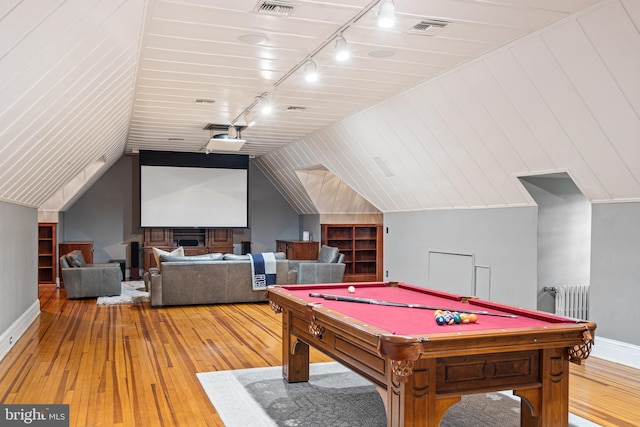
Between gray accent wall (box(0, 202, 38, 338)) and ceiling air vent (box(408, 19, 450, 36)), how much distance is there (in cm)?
447

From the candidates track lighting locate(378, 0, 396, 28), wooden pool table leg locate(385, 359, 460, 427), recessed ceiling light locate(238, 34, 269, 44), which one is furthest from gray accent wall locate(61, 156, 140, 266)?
wooden pool table leg locate(385, 359, 460, 427)

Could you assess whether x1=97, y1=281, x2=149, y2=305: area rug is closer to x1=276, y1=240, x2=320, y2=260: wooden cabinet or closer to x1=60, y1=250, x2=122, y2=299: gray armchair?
x1=60, y1=250, x2=122, y2=299: gray armchair

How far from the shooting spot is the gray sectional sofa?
925cm

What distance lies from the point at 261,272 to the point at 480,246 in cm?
375

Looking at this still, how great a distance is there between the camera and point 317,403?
14.6 feet

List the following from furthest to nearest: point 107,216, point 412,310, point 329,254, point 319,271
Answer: point 107,216 → point 329,254 → point 319,271 → point 412,310

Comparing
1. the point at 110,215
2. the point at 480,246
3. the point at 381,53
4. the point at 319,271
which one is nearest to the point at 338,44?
the point at 381,53

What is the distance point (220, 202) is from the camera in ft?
44.4

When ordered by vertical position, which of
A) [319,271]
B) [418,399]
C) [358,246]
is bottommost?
[319,271]

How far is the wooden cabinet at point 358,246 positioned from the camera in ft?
44.5

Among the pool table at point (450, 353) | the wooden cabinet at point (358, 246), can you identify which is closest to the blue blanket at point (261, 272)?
the wooden cabinet at point (358, 246)

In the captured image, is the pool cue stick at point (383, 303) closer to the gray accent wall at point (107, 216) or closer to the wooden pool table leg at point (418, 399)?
the wooden pool table leg at point (418, 399)

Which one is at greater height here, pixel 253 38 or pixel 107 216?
pixel 253 38

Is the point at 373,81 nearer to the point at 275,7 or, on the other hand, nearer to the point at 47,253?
the point at 275,7
